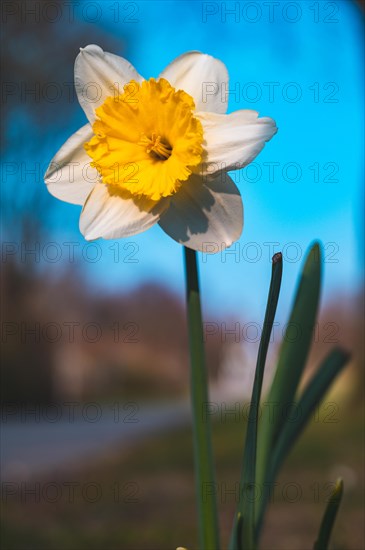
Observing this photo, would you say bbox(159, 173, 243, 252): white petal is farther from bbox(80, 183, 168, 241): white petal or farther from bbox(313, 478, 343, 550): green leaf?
bbox(313, 478, 343, 550): green leaf

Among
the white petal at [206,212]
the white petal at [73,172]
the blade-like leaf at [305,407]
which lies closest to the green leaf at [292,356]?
the blade-like leaf at [305,407]

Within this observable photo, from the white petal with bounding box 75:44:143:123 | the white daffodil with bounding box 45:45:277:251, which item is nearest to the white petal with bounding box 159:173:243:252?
the white daffodil with bounding box 45:45:277:251

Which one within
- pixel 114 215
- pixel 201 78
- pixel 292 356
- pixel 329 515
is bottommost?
pixel 329 515

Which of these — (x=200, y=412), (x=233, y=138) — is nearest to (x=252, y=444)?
(x=200, y=412)

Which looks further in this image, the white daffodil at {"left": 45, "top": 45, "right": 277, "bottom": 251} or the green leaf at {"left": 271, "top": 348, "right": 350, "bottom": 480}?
the green leaf at {"left": 271, "top": 348, "right": 350, "bottom": 480}

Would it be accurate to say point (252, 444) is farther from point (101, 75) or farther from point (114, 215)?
point (101, 75)

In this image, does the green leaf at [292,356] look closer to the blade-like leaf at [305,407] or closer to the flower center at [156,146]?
the blade-like leaf at [305,407]
